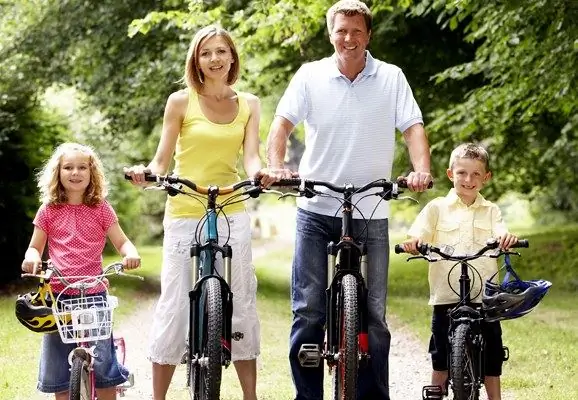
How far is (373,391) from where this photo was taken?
5.94 meters

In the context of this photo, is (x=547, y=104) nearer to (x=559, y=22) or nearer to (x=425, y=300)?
(x=559, y=22)

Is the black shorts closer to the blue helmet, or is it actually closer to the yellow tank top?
the blue helmet

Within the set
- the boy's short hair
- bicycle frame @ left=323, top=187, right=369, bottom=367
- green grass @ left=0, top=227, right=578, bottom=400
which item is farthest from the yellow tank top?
green grass @ left=0, top=227, right=578, bottom=400

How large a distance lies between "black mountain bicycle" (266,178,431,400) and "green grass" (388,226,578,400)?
2.54m

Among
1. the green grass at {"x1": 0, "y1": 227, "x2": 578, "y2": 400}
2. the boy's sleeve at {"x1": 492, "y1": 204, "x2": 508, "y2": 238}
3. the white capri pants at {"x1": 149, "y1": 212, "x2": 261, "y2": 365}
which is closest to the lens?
the white capri pants at {"x1": 149, "y1": 212, "x2": 261, "y2": 365}

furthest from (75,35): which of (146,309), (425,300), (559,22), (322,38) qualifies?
(559,22)

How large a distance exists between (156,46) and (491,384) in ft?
41.9

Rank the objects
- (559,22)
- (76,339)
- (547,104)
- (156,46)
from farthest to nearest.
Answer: (156,46) → (547,104) → (559,22) → (76,339)

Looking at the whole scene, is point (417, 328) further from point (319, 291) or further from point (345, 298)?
point (345, 298)

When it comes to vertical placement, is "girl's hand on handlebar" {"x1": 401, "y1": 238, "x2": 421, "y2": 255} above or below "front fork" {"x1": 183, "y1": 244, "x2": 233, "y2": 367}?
above

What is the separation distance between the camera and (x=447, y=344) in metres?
6.30

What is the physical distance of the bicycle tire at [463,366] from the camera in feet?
18.6

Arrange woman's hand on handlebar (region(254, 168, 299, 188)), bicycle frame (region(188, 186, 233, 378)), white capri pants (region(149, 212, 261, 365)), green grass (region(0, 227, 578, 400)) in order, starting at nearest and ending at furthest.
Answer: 1. woman's hand on handlebar (region(254, 168, 299, 188))
2. bicycle frame (region(188, 186, 233, 378))
3. white capri pants (region(149, 212, 261, 365))
4. green grass (region(0, 227, 578, 400))

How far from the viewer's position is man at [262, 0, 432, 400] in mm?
5836
